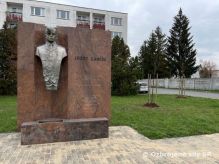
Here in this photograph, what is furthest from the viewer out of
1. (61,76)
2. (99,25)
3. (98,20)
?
(98,20)

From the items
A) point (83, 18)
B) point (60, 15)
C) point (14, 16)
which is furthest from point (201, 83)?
point (14, 16)

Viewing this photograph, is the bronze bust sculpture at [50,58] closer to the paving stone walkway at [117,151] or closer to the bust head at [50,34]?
the bust head at [50,34]

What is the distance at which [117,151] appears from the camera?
526cm

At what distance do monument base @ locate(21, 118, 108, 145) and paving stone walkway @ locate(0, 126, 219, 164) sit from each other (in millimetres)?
210

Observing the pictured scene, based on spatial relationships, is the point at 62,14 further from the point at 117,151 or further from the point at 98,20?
the point at 117,151

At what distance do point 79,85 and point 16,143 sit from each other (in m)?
2.21

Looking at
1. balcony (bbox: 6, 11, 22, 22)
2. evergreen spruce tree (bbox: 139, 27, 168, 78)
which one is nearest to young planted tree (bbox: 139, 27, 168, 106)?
evergreen spruce tree (bbox: 139, 27, 168, 78)

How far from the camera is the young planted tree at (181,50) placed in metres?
41.7

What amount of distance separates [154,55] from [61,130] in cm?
4143

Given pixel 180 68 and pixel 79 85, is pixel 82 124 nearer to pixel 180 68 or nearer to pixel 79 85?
pixel 79 85

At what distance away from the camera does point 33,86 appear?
6.94m

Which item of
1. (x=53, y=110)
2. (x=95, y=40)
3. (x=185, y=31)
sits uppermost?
(x=185, y=31)

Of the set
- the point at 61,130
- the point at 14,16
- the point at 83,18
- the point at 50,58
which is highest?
the point at 83,18

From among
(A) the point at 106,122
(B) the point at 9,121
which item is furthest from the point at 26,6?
(A) the point at 106,122
